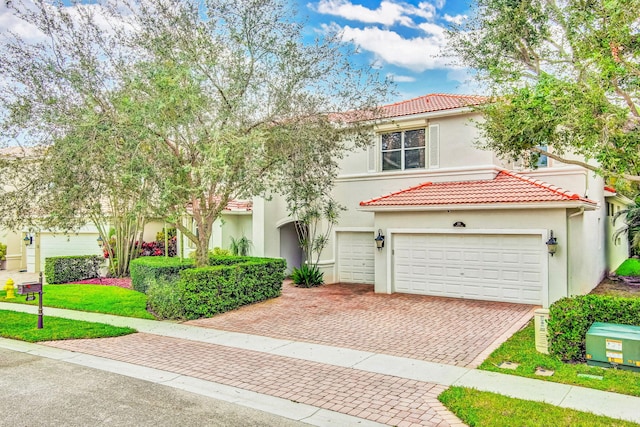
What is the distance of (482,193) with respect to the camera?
14484 mm

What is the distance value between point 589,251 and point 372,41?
10918 mm

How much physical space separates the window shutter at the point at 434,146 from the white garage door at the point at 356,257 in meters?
3.68

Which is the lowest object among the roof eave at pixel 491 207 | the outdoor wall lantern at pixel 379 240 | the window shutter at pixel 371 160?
the outdoor wall lantern at pixel 379 240

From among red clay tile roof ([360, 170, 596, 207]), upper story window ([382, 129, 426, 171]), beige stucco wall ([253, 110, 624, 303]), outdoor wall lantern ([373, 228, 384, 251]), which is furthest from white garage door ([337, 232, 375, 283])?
upper story window ([382, 129, 426, 171])

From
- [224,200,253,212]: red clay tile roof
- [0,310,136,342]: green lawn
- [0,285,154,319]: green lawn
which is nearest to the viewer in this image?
[0,310,136,342]: green lawn

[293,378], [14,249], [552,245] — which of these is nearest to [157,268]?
[293,378]

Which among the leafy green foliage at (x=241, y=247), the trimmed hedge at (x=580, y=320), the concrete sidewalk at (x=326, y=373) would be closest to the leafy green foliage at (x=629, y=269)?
the trimmed hedge at (x=580, y=320)

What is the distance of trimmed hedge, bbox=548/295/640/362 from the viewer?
7926 millimetres

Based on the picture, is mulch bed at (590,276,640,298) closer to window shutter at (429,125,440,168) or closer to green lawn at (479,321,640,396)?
window shutter at (429,125,440,168)

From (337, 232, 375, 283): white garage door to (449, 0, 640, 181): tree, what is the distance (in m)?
7.39

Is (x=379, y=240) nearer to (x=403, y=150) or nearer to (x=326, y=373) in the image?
Result: (x=403, y=150)

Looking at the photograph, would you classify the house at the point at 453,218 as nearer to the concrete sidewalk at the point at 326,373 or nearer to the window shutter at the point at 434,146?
the window shutter at the point at 434,146

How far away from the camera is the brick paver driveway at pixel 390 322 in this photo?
9.12m

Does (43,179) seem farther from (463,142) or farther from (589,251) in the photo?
(589,251)
